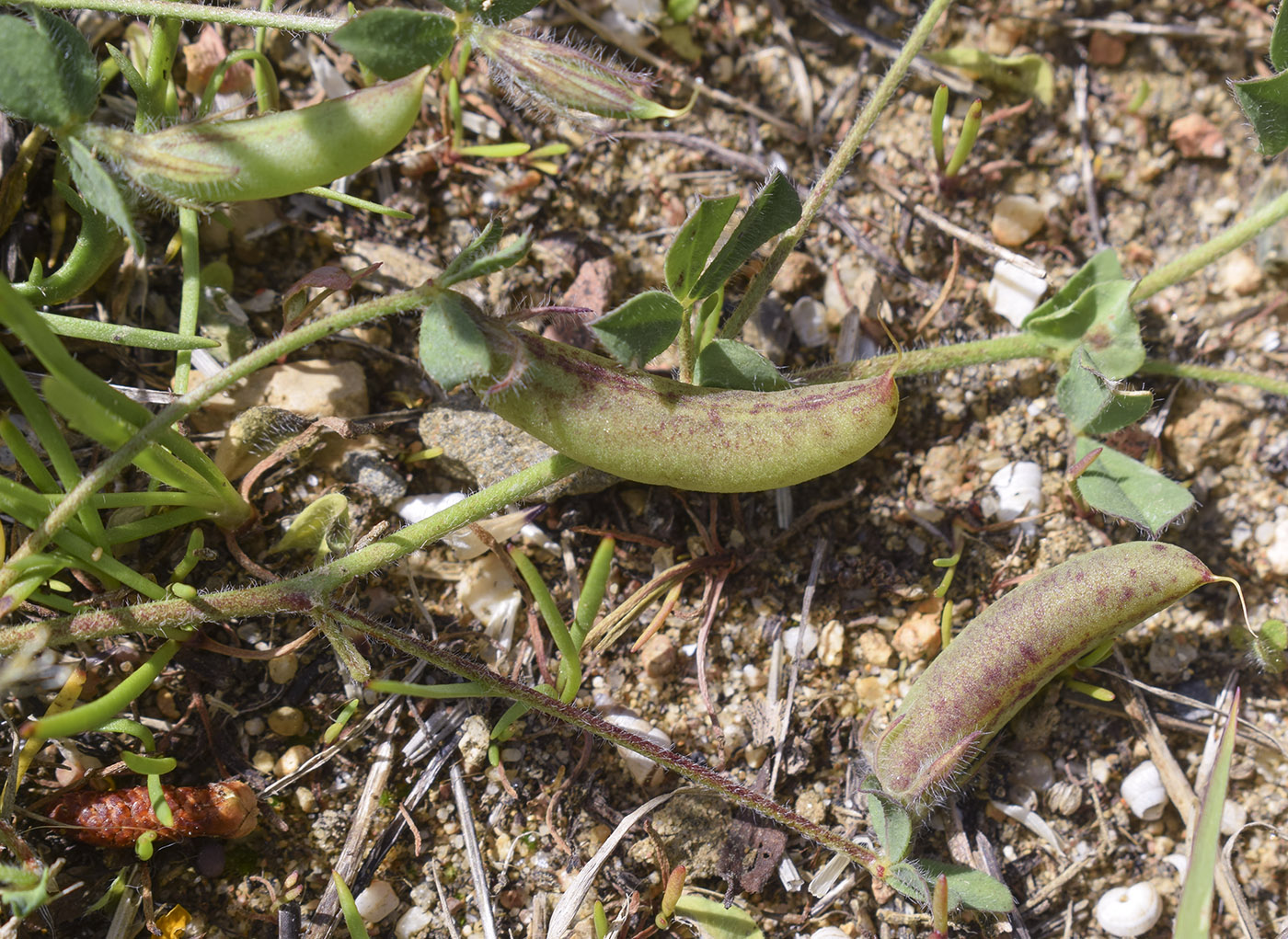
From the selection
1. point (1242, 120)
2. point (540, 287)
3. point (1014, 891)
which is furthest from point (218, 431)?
point (1242, 120)

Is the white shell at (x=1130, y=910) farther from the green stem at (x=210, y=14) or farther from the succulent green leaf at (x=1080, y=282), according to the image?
the green stem at (x=210, y=14)

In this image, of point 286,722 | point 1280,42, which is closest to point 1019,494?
point 1280,42

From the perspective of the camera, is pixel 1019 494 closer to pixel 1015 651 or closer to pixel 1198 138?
pixel 1015 651

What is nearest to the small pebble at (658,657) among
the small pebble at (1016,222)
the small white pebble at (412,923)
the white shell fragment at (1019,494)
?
the small white pebble at (412,923)

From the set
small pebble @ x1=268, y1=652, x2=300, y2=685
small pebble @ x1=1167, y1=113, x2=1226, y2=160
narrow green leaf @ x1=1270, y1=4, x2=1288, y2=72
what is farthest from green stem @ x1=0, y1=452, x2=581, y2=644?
small pebble @ x1=1167, y1=113, x2=1226, y2=160

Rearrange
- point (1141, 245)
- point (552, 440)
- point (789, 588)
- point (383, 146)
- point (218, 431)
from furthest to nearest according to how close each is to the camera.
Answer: point (1141, 245) → point (789, 588) → point (218, 431) → point (552, 440) → point (383, 146)

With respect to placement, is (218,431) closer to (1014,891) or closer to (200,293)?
(200,293)
